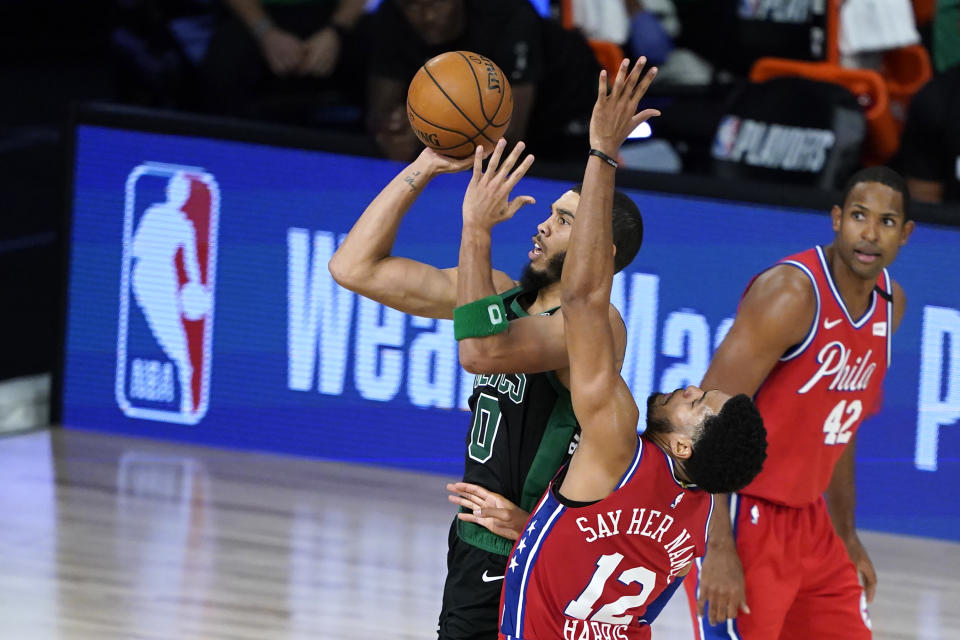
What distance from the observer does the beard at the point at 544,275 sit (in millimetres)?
3727

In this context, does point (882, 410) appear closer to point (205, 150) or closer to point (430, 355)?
point (430, 355)

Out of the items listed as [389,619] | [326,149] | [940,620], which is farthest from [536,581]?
[326,149]

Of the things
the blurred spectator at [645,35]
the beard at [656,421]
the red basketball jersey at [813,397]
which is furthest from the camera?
the blurred spectator at [645,35]

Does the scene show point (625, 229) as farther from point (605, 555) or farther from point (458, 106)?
point (605, 555)

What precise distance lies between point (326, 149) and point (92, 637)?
2658mm

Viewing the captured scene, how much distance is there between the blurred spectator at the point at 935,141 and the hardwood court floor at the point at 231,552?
1594 mm

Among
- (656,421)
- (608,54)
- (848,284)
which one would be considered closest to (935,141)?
(608,54)

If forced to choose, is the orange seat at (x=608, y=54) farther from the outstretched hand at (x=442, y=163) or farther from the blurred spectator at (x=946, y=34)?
the outstretched hand at (x=442, y=163)

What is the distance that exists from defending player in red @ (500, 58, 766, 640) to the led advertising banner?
3220mm

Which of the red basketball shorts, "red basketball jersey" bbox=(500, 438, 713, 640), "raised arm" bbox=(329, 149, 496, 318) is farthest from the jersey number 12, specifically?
"raised arm" bbox=(329, 149, 496, 318)

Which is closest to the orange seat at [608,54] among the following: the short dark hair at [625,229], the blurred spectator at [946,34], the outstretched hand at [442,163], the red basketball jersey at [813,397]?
the blurred spectator at [946,34]

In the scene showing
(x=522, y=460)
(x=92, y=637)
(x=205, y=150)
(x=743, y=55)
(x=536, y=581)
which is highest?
(x=743, y=55)

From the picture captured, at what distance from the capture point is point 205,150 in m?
7.23

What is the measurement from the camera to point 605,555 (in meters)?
3.38
